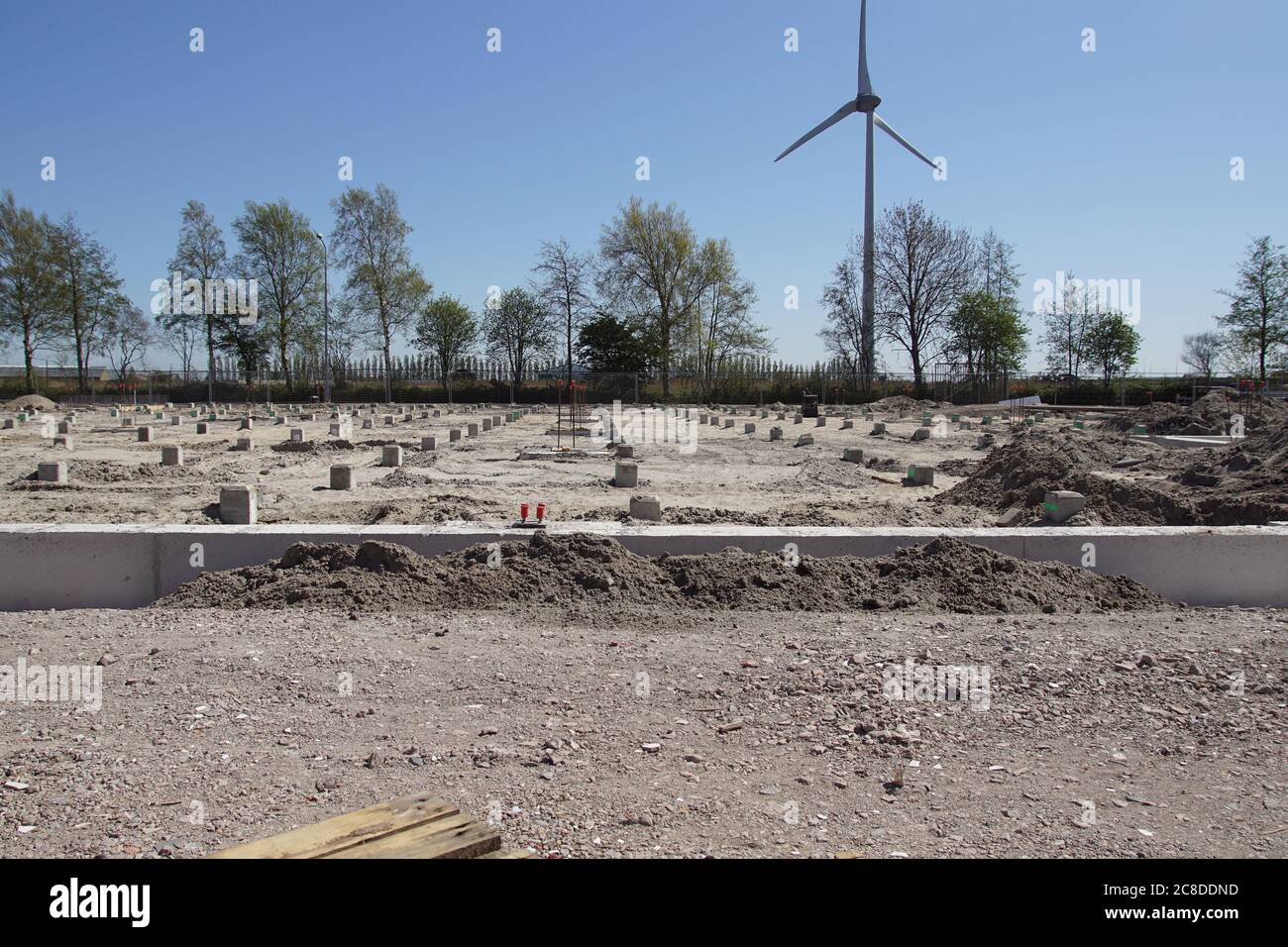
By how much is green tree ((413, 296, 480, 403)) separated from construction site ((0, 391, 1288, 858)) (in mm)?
41811

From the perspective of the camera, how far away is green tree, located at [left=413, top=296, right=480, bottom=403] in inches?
1944

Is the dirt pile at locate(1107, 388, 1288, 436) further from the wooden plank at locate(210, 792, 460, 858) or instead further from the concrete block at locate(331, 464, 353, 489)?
the wooden plank at locate(210, 792, 460, 858)

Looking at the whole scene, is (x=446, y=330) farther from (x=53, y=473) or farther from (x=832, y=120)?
(x=53, y=473)

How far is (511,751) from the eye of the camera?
12.0ft

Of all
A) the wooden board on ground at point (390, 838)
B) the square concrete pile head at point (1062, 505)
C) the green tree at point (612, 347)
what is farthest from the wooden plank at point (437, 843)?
the green tree at point (612, 347)

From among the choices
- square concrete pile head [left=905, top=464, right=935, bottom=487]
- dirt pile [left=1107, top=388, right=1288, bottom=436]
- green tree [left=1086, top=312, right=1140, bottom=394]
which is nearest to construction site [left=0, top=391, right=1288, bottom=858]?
square concrete pile head [left=905, top=464, right=935, bottom=487]

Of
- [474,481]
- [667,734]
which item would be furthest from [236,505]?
[667,734]

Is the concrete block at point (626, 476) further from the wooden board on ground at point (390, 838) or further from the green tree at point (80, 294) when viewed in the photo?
the green tree at point (80, 294)

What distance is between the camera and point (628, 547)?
642 cm
